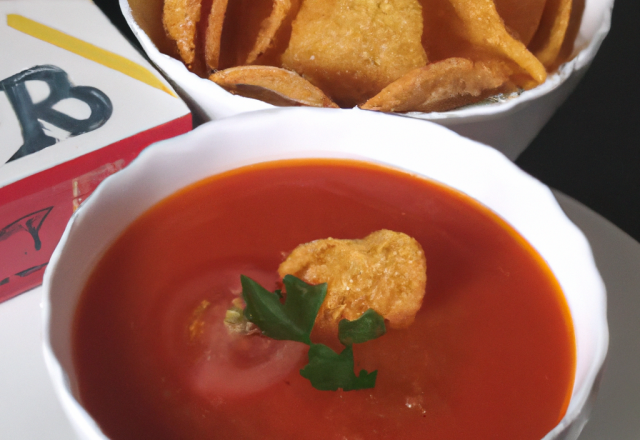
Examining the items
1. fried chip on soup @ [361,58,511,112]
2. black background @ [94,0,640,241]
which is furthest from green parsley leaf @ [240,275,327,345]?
black background @ [94,0,640,241]

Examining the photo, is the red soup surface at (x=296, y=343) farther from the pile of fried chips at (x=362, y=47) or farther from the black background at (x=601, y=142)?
the black background at (x=601, y=142)

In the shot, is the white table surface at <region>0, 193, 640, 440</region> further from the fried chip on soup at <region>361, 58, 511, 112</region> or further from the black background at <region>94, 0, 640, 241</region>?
the black background at <region>94, 0, 640, 241</region>

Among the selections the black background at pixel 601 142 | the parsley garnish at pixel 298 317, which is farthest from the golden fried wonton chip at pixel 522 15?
the parsley garnish at pixel 298 317

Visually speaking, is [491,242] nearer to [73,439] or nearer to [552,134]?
[73,439]

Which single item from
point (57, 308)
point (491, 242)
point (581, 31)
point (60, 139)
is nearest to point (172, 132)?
point (60, 139)

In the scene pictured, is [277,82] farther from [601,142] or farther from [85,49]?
[601,142]

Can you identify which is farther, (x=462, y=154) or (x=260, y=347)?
(x=462, y=154)
